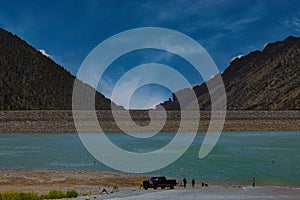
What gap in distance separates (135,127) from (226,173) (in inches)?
2068

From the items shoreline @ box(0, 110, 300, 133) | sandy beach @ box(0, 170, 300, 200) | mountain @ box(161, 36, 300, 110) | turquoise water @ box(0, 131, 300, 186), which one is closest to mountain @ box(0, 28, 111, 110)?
shoreline @ box(0, 110, 300, 133)

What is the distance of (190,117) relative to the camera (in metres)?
82.5

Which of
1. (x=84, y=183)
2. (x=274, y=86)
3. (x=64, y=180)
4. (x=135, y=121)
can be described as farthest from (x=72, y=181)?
(x=274, y=86)

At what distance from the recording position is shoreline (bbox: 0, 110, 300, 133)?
74.8 m

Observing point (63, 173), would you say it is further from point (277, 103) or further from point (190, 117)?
point (277, 103)

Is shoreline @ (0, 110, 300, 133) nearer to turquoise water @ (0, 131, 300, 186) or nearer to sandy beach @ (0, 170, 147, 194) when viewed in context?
turquoise water @ (0, 131, 300, 186)

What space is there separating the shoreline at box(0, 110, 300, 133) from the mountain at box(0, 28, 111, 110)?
30.5m

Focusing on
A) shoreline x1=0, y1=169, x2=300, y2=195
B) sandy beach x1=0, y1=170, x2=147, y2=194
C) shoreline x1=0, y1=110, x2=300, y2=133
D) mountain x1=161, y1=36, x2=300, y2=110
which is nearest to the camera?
shoreline x1=0, y1=169, x2=300, y2=195

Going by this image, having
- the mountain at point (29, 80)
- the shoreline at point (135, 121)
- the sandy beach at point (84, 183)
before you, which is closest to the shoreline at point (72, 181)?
the sandy beach at point (84, 183)

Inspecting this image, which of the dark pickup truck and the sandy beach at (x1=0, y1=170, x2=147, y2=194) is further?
the sandy beach at (x1=0, y1=170, x2=147, y2=194)

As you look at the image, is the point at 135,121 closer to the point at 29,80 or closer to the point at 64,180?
the point at 29,80

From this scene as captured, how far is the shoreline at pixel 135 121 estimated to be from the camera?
74812mm

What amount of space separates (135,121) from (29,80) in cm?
5220

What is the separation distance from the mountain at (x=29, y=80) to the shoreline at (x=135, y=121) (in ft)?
99.9
